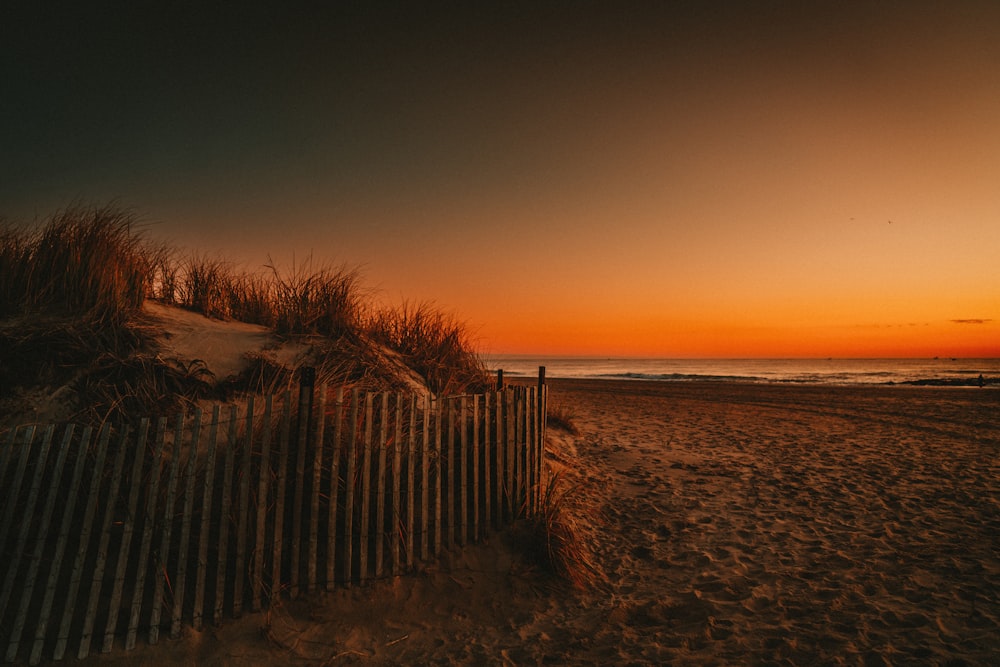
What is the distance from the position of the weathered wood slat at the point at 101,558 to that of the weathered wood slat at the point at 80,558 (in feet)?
0.24

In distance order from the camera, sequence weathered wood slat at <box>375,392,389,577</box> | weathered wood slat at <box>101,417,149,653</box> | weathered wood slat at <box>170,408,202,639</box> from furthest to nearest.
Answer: weathered wood slat at <box>375,392,389,577</box> → weathered wood slat at <box>170,408,202,639</box> → weathered wood slat at <box>101,417,149,653</box>

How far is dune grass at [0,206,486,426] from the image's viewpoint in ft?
15.4

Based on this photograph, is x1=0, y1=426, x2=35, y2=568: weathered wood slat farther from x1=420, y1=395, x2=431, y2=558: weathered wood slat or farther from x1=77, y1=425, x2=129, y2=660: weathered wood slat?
x1=420, y1=395, x2=431, y2=558: weathered wood slat

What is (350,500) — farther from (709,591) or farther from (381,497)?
(709,591)

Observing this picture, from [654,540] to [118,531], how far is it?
15.6ft

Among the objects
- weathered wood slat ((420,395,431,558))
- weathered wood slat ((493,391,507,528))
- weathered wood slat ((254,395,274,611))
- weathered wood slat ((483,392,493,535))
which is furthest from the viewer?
weathered wood slat ((493,391,507,528))

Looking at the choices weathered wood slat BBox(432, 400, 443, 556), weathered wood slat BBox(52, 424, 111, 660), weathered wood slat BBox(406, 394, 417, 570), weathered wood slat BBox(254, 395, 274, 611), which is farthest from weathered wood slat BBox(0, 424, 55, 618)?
weathered wood slat BBox(432, 400, 443, 556)

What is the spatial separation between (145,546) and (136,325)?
2970 mm

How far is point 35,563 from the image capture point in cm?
315

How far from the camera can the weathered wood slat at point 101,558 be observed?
302 cm

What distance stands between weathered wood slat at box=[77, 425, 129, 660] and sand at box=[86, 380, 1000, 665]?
0.18m

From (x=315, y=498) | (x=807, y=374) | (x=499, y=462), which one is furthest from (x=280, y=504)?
(x=807, y=374)

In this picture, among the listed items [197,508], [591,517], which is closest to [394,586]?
[197,508]

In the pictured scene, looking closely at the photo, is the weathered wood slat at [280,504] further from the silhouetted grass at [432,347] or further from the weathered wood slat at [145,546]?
the silhouetted grass at [432,347]
